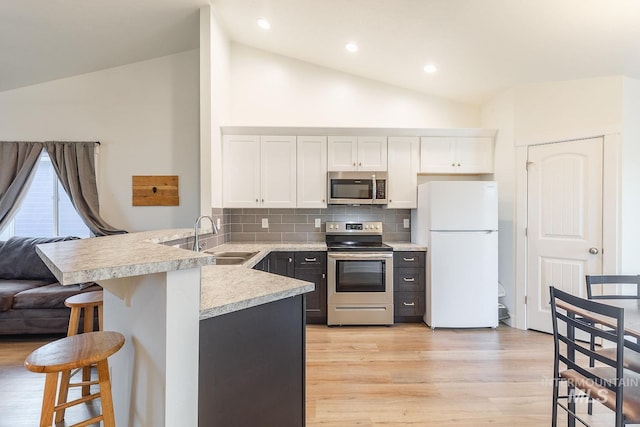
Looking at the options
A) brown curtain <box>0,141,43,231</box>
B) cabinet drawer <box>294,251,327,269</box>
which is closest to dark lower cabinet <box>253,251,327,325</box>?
cabinet drawer <box>294,251,327,269</box>

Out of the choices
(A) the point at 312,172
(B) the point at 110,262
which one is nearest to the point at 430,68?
(A) the point at 312,172

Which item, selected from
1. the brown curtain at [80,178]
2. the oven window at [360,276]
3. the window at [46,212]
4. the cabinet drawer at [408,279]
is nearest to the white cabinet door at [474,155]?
the cabinet drawer at [408,279]

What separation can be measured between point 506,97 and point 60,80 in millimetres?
5452

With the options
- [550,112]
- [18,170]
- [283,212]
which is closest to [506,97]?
[550,112]

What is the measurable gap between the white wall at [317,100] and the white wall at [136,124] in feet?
2.04

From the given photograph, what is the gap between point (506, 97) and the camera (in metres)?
3.52

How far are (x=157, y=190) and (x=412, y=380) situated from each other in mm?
3554

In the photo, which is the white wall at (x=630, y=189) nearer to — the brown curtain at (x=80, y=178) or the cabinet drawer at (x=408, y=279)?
the cabinet drawer at (x=408, y=279)

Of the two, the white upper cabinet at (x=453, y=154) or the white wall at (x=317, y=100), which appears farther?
the white wall at (x=317, y=100)

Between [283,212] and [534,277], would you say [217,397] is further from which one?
[534,277]

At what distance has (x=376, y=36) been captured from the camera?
306 cm

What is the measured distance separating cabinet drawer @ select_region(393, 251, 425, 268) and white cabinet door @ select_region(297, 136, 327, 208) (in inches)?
42.2

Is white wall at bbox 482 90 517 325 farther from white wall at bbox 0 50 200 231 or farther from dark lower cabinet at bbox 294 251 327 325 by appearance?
white wall at bbox 0 50 200 231

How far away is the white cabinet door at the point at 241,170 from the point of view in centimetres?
369
